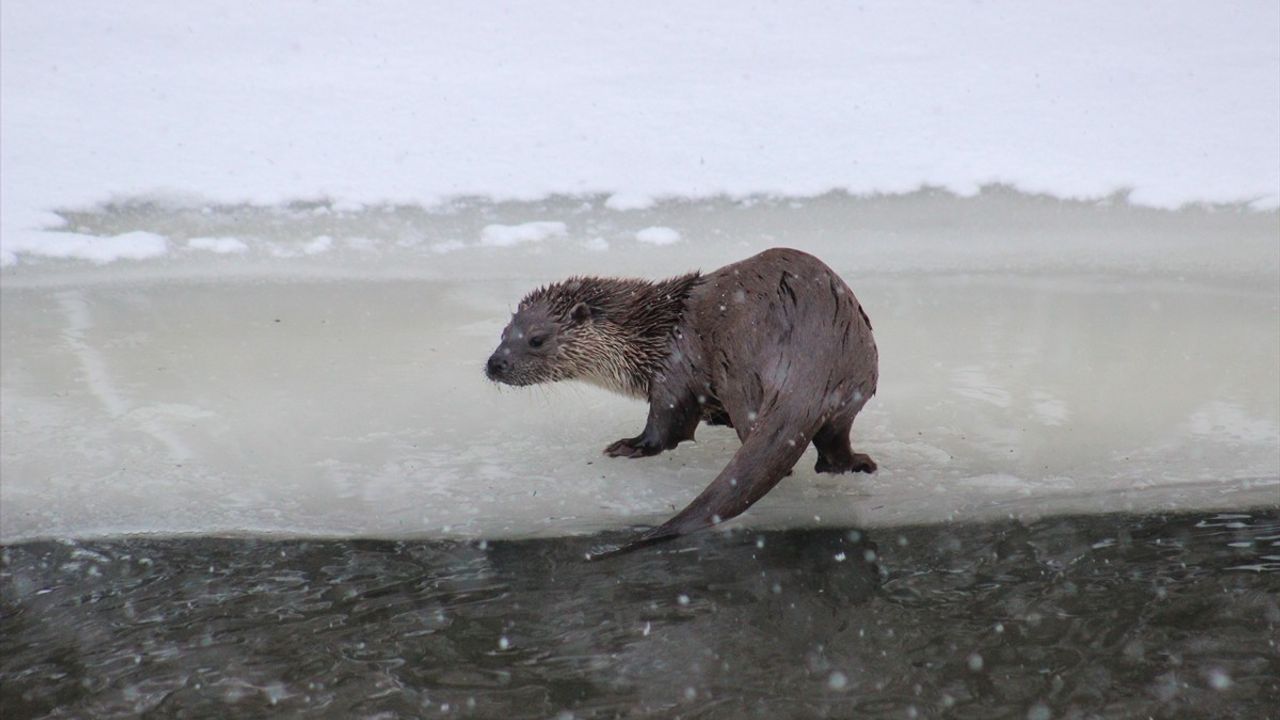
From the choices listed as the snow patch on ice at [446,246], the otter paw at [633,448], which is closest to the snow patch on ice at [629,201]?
the snow patch on ice at [446,246]

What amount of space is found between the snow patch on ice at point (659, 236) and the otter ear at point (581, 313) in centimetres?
163

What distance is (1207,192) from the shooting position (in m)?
5.08

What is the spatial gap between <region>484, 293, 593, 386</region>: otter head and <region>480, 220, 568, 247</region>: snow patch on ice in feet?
5.41

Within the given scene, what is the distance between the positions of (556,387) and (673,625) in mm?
1544

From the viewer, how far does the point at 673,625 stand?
7.06 ft

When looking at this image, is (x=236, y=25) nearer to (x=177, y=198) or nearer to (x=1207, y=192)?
(x=177, y=198)

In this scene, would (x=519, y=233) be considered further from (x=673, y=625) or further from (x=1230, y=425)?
(x=673, y=625)

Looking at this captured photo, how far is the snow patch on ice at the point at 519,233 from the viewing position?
4820 millimetres

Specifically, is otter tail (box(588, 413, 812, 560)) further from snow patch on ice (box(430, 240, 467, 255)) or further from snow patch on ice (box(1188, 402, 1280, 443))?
snow patch on ice (box(430, 240, 467, 255))

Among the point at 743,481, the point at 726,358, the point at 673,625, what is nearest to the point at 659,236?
the point at 726,358

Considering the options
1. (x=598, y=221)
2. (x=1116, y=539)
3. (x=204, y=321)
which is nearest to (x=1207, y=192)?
(x=598, y=221)

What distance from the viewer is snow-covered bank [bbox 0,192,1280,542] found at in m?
2.69

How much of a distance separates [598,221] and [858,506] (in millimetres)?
2595

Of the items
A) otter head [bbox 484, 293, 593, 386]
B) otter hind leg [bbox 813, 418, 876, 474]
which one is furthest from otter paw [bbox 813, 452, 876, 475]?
otter head [bbox 484, 293, 593, 386]
